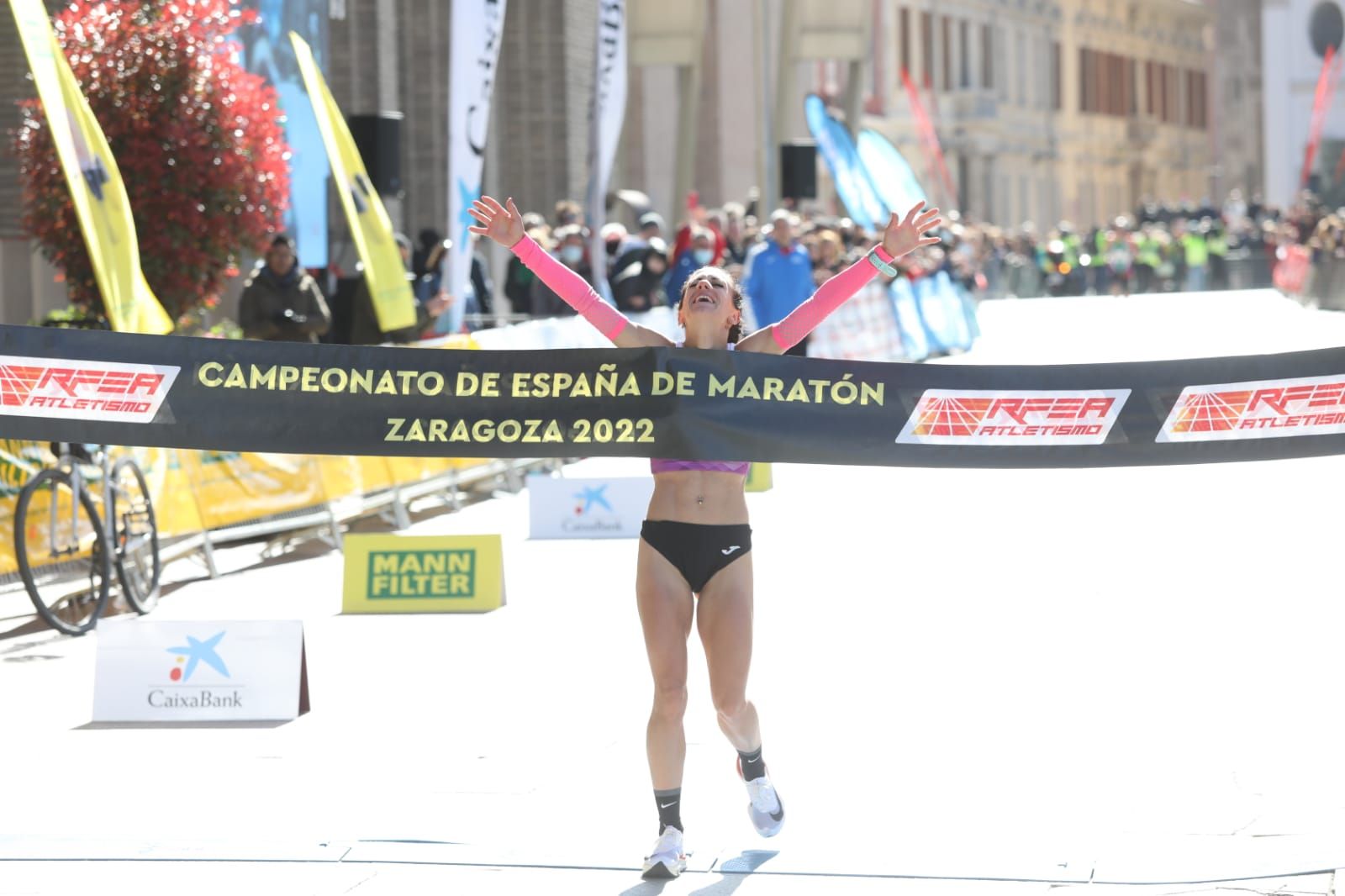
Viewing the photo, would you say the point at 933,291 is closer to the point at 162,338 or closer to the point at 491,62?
the point at 491,62

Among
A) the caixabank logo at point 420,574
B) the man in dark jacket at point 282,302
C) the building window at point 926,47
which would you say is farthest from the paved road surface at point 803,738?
the building window at point 926,47

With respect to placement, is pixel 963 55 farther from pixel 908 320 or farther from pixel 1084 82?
pixel 908 320

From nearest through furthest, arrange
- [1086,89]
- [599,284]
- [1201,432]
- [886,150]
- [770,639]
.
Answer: [1201,432], [770,639], [599,284], [886,150], [1086,89]

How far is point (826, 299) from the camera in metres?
6.98

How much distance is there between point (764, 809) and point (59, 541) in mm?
5596

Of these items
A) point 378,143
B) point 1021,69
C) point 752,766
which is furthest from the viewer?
point 1021,69

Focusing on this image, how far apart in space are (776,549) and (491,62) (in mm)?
6318

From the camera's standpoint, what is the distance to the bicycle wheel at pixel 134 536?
38.1 feet

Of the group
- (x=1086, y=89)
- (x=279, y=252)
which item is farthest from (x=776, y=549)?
(x=1086, y=89)

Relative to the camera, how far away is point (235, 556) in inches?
564

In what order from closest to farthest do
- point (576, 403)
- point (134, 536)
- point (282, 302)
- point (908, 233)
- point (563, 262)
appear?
1. point (908, 233)
2. point (576, 403)
3. point (134, 536)
4. point (282, 302)
5. point (563, 262)

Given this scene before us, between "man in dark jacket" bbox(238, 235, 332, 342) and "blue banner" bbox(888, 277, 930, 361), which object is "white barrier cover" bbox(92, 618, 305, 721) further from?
"blue banner" bbox(888, 277, 930, 361)

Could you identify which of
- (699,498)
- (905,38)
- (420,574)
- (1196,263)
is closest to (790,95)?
(1196,263)

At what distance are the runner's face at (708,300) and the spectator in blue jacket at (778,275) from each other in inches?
603
